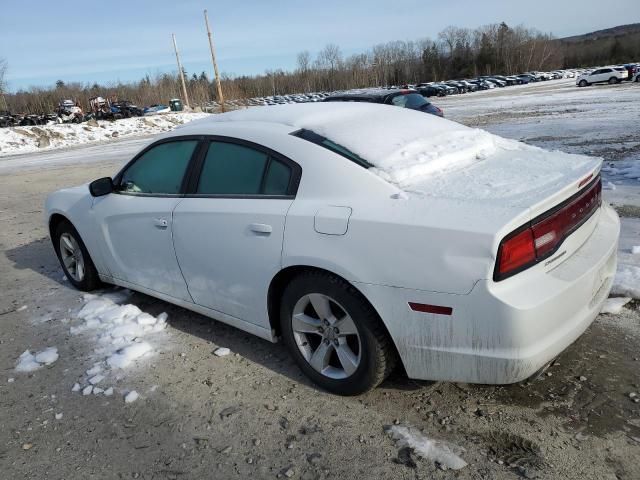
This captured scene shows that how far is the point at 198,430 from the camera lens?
2.72 m

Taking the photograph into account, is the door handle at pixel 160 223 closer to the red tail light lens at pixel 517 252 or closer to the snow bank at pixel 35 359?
the snow bank at pixel 35 359

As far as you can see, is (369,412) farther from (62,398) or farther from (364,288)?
(62,398)

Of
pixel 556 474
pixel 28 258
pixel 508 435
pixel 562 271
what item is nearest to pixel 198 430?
pixel 508 435

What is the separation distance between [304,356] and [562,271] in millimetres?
1483

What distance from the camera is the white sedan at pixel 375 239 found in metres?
2.25

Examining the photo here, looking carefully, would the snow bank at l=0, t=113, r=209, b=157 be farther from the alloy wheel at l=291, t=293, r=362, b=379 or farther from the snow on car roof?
the alloy wheel at l=291, t=293, r=362, b=379

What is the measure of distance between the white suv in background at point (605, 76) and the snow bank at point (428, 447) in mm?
46931

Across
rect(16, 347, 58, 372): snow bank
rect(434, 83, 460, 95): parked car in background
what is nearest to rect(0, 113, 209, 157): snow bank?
rect(16, 347, 58, 372): snow bank

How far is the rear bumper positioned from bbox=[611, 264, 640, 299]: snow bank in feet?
4.45

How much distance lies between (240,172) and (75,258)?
101 inches

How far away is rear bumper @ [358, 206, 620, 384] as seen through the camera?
218cm

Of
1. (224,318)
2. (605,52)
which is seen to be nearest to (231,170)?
(224,318)

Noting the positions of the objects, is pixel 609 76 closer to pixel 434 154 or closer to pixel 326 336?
pixel 434 154

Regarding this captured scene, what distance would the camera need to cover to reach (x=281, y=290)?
2.98 metres
